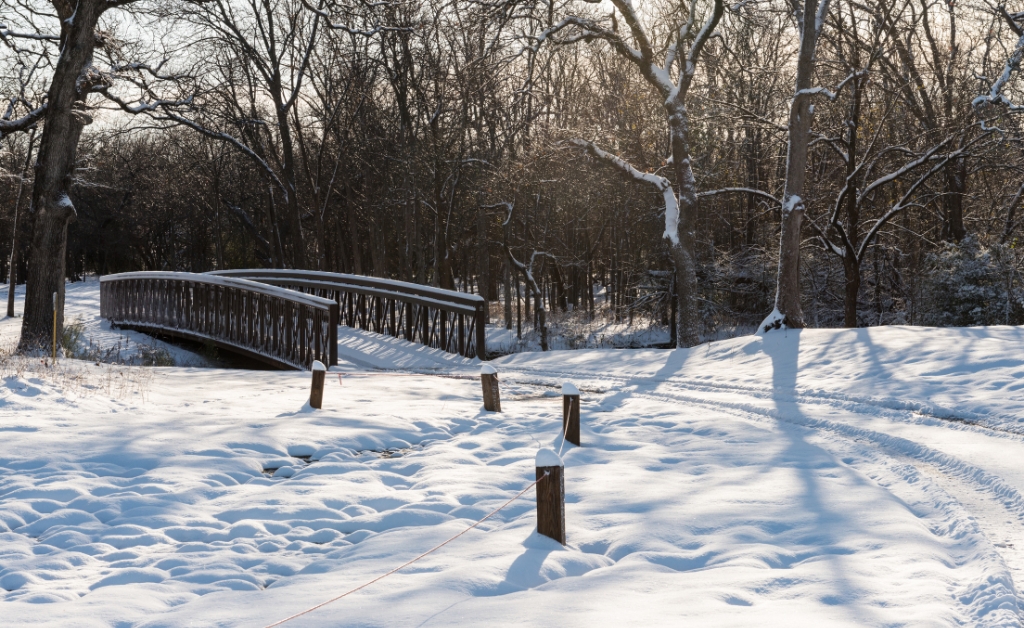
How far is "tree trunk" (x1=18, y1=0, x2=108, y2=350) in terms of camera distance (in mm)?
13242

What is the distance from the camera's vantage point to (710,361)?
45.0 ft

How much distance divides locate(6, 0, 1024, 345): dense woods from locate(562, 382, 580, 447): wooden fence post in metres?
8.41

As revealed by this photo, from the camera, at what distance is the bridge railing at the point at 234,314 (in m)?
14.8

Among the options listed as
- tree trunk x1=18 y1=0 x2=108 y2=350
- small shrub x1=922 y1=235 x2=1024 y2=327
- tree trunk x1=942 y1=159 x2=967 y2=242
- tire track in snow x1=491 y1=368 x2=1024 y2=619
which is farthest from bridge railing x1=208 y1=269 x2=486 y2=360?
tree trunk x1=942 y1=159 x2=967 y2=242

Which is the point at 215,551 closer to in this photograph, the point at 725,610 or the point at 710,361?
the point at 725,610

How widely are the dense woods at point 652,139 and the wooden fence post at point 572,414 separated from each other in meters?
8.41

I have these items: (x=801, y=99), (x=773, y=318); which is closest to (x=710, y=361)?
(x=773, y=318)

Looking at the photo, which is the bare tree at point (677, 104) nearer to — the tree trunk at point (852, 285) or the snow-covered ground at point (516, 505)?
the tree trunk at point (852, 285)

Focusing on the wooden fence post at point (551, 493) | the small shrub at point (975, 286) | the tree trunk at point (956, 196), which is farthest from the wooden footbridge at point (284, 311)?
the tree trunk at point (956, 196)

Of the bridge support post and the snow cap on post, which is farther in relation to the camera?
the bridge support post

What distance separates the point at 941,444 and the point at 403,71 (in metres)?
21.8

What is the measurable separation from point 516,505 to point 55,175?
37.2 feet

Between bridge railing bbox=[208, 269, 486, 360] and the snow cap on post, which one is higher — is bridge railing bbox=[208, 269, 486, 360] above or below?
above

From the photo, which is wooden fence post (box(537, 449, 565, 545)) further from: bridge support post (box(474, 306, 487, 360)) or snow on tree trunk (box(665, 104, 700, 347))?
snow on tree trunk (box(665, 104, 700, 347))
